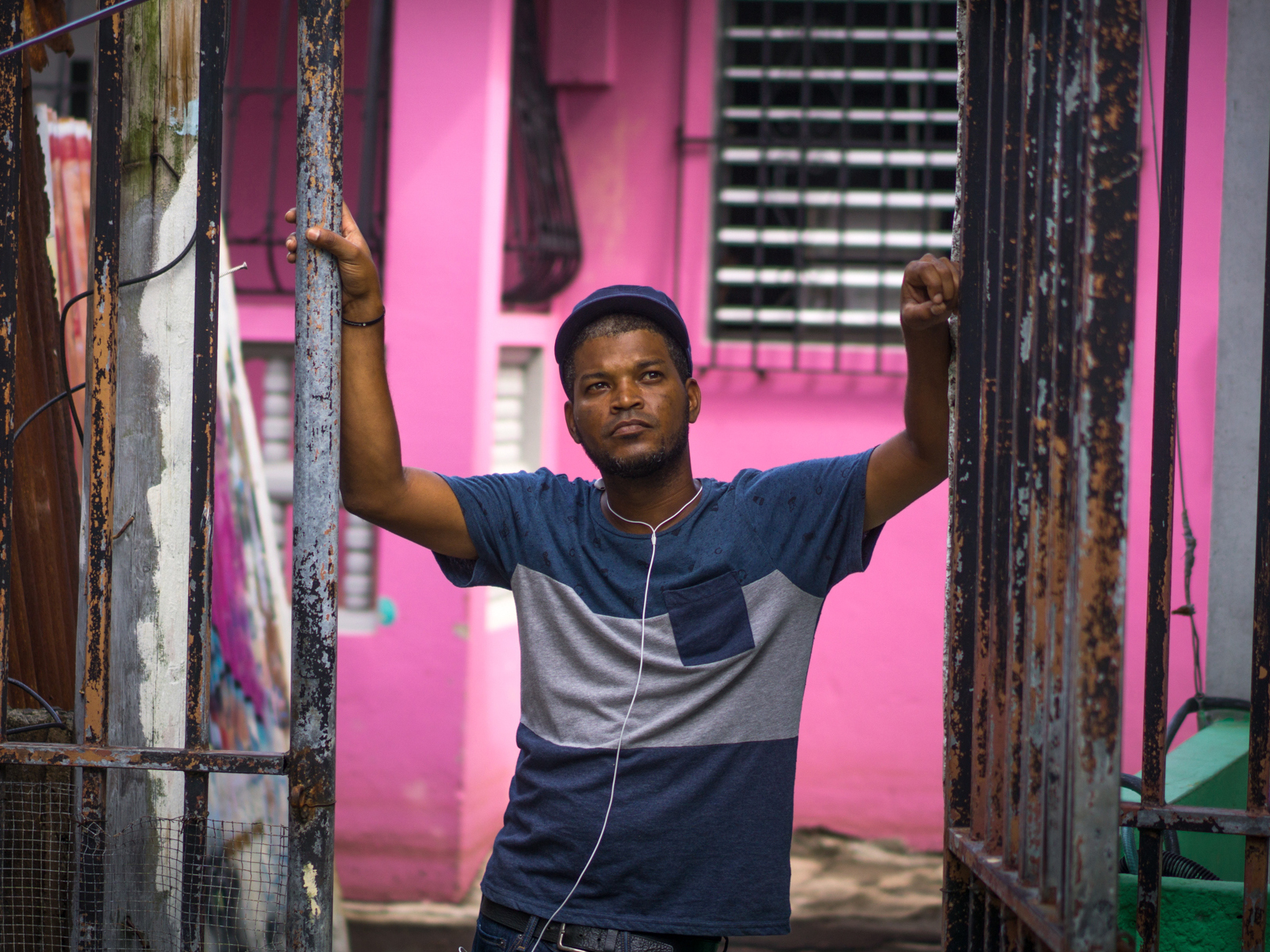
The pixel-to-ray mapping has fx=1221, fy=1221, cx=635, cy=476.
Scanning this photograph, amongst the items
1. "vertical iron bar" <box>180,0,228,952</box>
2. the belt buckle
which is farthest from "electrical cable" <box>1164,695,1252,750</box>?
"vertical iron bar" <box>180,0,228,952</box>

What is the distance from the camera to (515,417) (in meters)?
5.42

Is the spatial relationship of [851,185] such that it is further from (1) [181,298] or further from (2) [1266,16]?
(1) [181,298]

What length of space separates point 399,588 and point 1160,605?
10.8 ft

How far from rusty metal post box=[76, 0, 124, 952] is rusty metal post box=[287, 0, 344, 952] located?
35 centimetres

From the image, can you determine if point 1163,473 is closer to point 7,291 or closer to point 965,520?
point 965,520

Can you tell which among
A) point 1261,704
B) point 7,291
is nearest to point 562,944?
point 1261,704

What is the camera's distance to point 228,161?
16.3ft

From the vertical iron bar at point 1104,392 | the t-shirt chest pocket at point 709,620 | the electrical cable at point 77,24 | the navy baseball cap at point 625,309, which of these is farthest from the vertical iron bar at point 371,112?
the vertical iron bar at point 1104,392

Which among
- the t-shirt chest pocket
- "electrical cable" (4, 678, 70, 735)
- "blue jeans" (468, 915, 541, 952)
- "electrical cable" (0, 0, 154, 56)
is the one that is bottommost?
"blue jeans" (468, 915, 541, 952)

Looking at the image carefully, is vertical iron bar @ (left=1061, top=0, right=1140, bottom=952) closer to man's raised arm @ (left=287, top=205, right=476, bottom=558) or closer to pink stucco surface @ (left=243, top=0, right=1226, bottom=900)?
man's raised arm @ (left=287, top=205, right=476, bottom=558)

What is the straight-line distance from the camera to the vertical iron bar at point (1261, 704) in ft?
6.05

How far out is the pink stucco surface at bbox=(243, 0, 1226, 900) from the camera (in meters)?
4.60

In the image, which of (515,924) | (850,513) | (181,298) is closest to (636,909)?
(515,924)

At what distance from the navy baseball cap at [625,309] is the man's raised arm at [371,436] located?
13.2 inches
